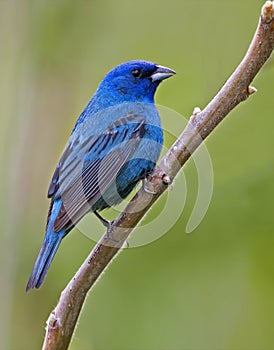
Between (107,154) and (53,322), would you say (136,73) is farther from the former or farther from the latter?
(53,322)

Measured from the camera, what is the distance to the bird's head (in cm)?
436

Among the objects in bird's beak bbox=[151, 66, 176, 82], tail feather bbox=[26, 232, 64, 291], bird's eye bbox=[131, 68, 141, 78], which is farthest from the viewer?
bird's eye bbox=[131, 68, 141, 78]

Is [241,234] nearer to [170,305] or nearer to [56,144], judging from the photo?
[170,305]

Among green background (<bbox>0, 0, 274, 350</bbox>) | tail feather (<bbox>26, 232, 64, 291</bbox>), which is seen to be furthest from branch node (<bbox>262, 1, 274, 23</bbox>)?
green background (<bbox>0, 0, 274, 350</bbox>)

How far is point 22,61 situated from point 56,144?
0.71m

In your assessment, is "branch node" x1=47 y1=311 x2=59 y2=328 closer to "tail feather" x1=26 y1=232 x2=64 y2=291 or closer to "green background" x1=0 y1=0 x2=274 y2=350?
"tail feather" x1=26 y1=232 x2=64 y2=291

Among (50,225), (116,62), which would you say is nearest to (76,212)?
(50,225)

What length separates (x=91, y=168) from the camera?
3836mm

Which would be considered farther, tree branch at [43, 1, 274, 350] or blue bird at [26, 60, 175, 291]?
blue bird at [26, 60, 175, 291]

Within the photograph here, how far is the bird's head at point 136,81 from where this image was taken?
4.36 meters

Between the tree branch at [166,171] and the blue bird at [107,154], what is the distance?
607mm

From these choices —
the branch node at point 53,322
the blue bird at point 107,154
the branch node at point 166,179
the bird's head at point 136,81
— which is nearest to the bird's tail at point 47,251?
the blue bird at point 107,154

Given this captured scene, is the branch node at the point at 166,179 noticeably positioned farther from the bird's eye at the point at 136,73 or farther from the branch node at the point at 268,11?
the bird's eye at the point at 136,73

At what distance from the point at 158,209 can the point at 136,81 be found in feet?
2.81
